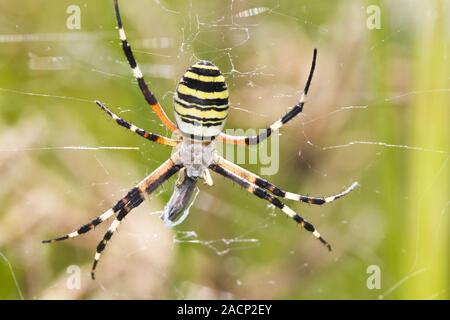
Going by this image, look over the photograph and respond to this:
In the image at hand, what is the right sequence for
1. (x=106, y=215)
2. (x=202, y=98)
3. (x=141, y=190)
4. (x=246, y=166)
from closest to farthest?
(x=202, y=98), (x=106, y=215), (x=141, y=190), (x=246, y=166)

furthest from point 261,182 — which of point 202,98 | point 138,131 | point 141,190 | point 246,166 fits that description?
point 202,98

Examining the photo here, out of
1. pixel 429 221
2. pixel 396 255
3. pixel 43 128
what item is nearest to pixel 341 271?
pixel 396 255

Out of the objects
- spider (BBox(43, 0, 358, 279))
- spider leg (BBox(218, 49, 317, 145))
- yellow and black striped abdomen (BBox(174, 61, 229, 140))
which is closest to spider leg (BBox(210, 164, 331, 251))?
spider (BBox(43, 0, 358, 279))

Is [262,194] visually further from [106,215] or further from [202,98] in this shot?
[202,98]

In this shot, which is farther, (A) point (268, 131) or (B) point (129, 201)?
(B) point (129, 201)

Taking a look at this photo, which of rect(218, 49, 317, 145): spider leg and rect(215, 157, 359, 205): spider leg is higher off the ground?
rect(218, 49, 317, 145): spider leg

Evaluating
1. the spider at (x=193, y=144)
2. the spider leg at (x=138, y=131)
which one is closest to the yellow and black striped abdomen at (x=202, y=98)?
the spider at (x=193, y=144)

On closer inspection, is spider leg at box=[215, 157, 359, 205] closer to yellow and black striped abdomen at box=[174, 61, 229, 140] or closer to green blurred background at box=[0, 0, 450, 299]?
green blurred background at box=[0, 0, 450, 299]
